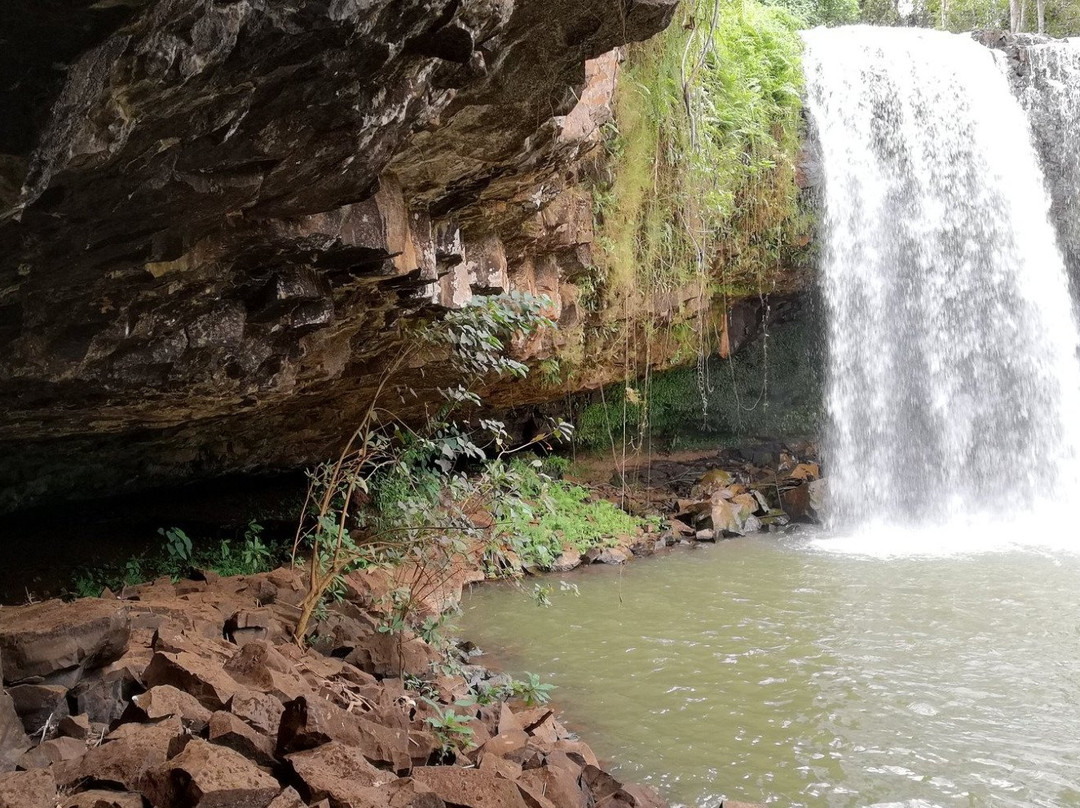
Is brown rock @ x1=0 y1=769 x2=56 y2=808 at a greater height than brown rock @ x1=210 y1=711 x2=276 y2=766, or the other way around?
brown rock @ x1=0 y1=769 x2=56 y2=808

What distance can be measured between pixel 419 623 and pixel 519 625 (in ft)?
5.74

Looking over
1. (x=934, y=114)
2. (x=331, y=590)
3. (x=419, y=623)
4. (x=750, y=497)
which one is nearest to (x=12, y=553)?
(x=331, y=590)

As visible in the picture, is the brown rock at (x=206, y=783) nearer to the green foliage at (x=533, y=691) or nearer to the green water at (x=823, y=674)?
the green water at (x=823, y=674)

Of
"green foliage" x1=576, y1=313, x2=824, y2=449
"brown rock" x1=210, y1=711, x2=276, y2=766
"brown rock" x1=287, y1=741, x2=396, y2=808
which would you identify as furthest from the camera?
"green foliage" x1=576, y1=313, x2=824, y2=449

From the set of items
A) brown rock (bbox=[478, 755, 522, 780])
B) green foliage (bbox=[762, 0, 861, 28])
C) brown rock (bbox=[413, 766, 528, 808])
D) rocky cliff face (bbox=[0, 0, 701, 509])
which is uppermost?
green foliage (bbox=[762, 0, 861, 28])

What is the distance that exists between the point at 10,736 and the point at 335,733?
3.40ft

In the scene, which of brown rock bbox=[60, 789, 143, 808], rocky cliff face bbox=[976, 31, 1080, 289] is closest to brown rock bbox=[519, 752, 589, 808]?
brown rock bbox=[60, 789, 143, 808]

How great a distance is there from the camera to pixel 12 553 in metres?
8.21

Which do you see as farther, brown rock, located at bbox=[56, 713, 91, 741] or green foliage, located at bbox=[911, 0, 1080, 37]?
green foliage, located at bbox=[911, 0, 1080, 37]

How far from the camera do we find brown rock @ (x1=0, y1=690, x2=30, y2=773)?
8.16 ft

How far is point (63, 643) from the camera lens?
3.23 metres

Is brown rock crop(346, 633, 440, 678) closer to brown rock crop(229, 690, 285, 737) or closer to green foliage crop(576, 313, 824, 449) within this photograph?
brown rock crop(229, 690, 285, 737)

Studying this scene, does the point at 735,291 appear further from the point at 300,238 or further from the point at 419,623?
the point at 300,238

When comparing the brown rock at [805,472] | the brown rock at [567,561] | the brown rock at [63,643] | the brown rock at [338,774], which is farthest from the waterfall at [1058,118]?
the brown rock at [63,643]
